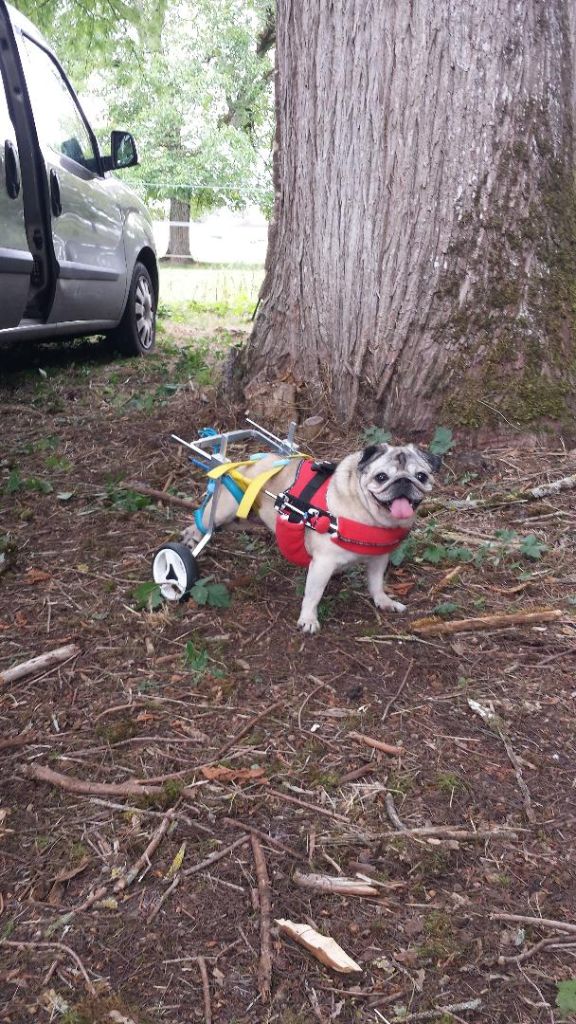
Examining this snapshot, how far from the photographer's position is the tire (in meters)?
3.51

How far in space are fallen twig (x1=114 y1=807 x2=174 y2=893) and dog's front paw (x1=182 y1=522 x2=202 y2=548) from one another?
1.64 meters

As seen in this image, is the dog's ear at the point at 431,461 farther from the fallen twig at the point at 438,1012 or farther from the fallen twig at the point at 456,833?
the fallen twig at the point at 438,1012

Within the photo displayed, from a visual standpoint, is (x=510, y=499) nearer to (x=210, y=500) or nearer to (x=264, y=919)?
(x=210, y=500)

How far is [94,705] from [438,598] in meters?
1.50

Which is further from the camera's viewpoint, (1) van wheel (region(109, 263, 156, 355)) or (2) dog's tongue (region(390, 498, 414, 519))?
(1) van wheel (region(109, 263, 156, 355))

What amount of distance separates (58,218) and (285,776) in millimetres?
5117

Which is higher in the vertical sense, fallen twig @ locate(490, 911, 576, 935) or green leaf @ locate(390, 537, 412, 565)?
green leaf @ locate(390, 537, 412, 565)

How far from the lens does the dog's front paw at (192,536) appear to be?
3887mm

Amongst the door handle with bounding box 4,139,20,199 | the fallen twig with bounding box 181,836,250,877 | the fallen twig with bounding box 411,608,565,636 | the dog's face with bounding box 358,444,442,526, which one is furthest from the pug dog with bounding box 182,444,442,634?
the door handle with bounding box 4,139,20,199

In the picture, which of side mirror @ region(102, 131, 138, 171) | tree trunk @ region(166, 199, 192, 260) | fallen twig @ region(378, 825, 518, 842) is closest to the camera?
fallen twig @ region(378, 825, 518, 842)

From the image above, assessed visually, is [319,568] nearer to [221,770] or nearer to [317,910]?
[221,770]

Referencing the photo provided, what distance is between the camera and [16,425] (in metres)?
5.98

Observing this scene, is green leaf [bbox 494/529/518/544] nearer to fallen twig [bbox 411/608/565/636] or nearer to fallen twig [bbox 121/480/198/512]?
Result: fallen twig [bbox 411/608/565/636]

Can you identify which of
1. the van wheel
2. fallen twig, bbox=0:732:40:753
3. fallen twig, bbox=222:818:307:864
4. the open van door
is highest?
the open van door
